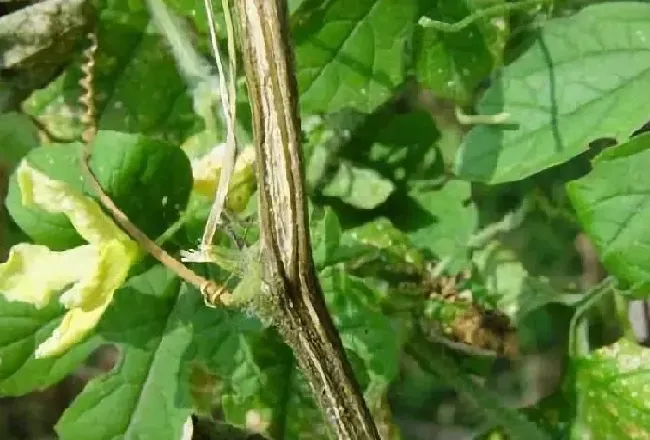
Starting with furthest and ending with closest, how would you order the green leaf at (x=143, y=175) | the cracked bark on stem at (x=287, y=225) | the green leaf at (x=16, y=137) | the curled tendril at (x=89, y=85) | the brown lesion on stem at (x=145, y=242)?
the green leaf at (x=16, y=137), the curled tendril at (x=89, y=85), the green leaf at (x=143, y=175), the brown lesion on stem at (x=145, y=242), the cracked bark on stem at (x=287, y=225)

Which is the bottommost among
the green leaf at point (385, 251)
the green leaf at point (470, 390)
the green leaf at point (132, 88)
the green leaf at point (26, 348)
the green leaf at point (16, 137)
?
the green leaf at point (470, 390)

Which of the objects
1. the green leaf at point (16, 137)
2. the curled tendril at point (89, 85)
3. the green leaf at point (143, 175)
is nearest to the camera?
the green leaf at point (143, 175)

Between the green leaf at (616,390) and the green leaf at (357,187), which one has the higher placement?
the green leaf at (357,187)

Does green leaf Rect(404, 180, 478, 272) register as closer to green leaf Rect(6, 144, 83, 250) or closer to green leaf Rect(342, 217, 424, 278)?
green leaf Rect(342, 217, 424, 278)

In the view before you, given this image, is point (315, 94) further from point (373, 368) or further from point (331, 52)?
point (373, 368)

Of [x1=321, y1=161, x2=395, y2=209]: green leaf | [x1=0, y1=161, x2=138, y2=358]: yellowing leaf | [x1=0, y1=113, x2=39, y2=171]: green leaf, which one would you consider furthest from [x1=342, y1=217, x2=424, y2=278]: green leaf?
[x1=0, y1=113, x2=39, y2=171]: green leaf

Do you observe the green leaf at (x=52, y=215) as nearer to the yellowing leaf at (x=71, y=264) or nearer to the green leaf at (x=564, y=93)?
the yellowing leaf at (x=71, y=264)

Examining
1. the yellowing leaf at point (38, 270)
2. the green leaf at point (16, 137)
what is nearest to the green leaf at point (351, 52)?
the yellowing leaf at point (38, 270)
